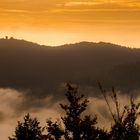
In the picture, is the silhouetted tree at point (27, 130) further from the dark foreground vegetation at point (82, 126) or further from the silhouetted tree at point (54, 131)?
the silhouetted tree at point (54, 131)

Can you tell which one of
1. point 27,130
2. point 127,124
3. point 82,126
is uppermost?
point 27,130

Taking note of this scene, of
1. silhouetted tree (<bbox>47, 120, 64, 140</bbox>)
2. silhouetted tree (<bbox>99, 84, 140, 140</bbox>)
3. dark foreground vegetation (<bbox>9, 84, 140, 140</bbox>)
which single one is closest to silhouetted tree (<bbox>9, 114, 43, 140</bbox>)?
dark foreground vegetation (<bbox>9, 84, 140, 140</bbox>)

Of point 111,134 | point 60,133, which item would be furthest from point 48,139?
point 111,134

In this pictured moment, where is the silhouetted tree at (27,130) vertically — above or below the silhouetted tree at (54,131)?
above

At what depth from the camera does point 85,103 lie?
33.0 m

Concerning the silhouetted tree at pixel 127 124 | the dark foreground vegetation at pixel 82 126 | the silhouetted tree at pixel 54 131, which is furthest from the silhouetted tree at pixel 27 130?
the silhouetted tree at pixel 127 124

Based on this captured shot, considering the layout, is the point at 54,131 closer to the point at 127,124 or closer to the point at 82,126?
the point at 82,126

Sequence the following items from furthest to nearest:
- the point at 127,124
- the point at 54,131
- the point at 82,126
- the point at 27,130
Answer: the point at 27,130 < the point at 54,131 < the point at 82,126 < the point at 127,124

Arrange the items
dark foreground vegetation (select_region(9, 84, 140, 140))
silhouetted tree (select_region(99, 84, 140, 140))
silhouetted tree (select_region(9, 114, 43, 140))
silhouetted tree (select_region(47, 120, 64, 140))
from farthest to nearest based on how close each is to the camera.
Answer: silhouetted tree (select_region(9, 114, 43, 140)) < silhouetted tree (select_region(47, 120, 64, 140)) < dark foreground vegetation (select_region(9, 84, 140, 140)) < silhouetted tree (select_region(99, 84, 140, 140))

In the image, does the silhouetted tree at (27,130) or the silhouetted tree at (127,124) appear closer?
the silhouetted tree at (127,124)

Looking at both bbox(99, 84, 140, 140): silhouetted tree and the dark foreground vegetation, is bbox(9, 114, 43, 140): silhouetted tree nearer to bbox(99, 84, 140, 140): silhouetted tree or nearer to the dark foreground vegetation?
the dark foreground vegetation

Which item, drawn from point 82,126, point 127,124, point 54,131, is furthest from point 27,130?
point 127,124

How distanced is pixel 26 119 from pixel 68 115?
12.2 m

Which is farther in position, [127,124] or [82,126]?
[82,126]
